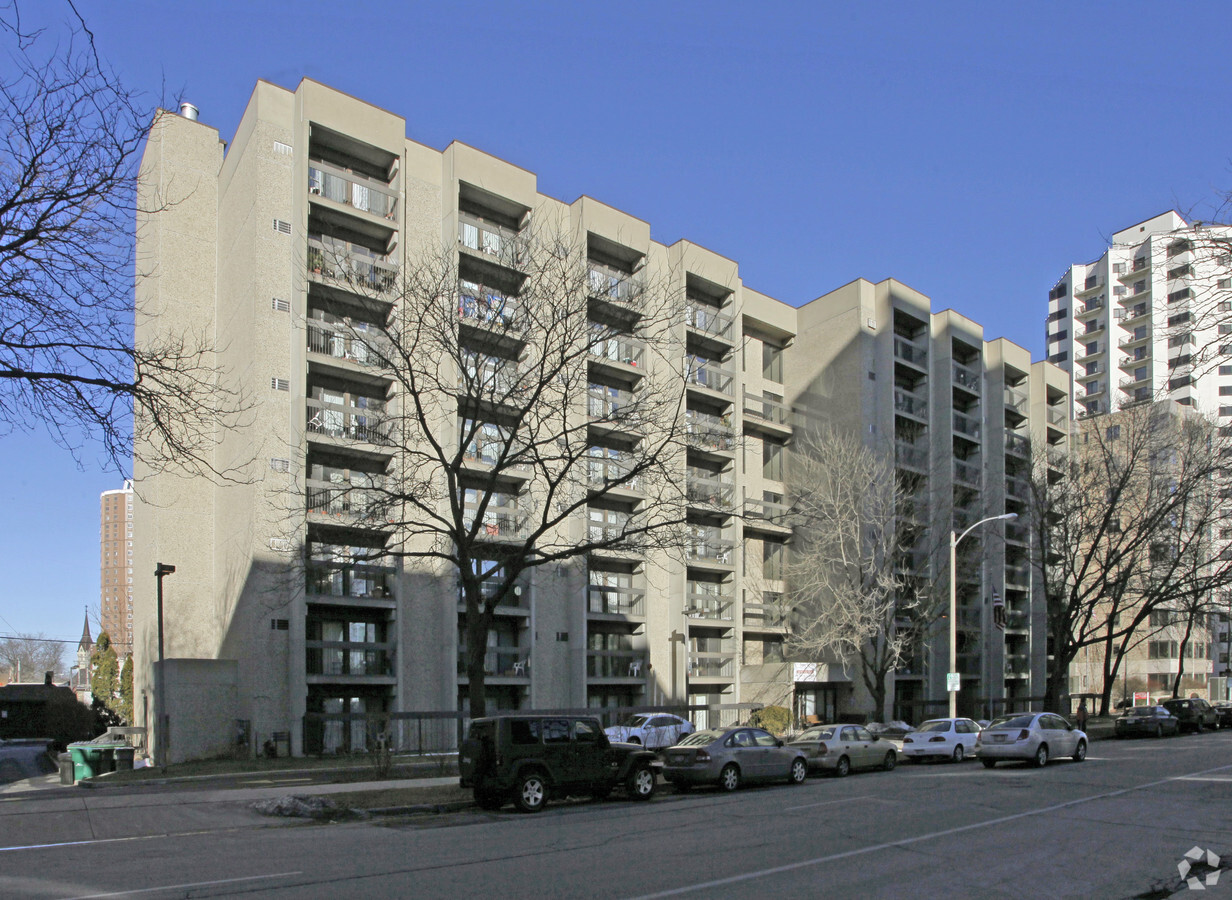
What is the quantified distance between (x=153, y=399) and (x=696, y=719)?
3404cm

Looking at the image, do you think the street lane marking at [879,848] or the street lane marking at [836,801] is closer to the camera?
the street lane marking at [879,848]

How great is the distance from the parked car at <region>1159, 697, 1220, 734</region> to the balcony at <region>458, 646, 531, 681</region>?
1172 inches

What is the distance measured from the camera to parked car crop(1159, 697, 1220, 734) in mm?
45094

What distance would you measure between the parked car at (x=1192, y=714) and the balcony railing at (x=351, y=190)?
41.6m

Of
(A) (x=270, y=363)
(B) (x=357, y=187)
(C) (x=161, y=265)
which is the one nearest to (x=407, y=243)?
(B) (x=357, y=187)

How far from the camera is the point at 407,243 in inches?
1534

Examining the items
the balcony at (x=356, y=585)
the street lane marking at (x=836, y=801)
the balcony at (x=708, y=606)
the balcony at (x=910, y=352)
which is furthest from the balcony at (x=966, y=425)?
the street lane marking at (x=836, y=801)

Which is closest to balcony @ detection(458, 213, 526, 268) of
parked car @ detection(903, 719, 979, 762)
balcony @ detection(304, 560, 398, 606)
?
balcony @ detection(304, 560, 398, 606)

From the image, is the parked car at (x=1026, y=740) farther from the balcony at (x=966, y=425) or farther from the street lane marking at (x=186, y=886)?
the balcony at (x=966, y=425)

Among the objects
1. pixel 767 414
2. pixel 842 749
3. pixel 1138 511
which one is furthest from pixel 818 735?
pixel 1138 511

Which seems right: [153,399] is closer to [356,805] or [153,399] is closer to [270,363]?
[356,805]

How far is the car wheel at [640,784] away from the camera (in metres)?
18.9

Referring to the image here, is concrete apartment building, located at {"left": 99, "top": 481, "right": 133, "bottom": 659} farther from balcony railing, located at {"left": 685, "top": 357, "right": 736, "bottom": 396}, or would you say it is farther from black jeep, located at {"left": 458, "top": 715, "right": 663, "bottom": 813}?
black jeep, located at {"left": 458, "top": 715, "right": 663, "bottom": 813}

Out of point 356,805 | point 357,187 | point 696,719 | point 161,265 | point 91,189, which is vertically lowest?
point 696,719
